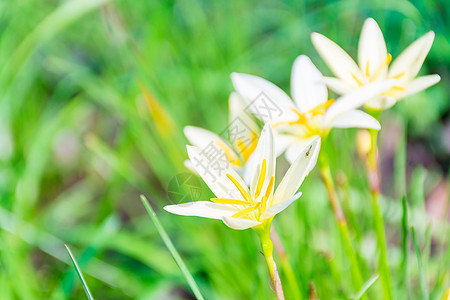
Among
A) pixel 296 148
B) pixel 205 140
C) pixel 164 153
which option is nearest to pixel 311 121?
pixel 296 148

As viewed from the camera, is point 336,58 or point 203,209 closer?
point 203,209

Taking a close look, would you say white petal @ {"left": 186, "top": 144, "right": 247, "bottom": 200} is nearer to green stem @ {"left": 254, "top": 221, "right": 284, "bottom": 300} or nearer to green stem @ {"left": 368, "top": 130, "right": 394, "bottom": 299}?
green stem @ {"left": 254, "top": 221, "right": 284, "bottom": 300}

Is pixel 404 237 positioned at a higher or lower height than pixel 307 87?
lower

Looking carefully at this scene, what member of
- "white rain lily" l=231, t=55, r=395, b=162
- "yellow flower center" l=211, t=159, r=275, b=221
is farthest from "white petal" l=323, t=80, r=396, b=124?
"yellow flower center" l=211, t=159, r=275, b=221

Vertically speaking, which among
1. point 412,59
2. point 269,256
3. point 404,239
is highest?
point 412,59

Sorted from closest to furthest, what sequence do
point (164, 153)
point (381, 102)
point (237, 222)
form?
1. point (237, 222)
2. point (381, 102)
3. point (164, 153)

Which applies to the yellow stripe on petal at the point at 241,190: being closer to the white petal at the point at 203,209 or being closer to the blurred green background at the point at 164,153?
the white petal at the point at 203,209

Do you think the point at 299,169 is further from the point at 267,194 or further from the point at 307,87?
the point at 307,87
